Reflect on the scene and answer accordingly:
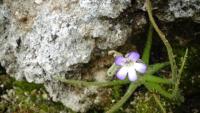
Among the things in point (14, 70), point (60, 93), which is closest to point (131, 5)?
point (60, 93)

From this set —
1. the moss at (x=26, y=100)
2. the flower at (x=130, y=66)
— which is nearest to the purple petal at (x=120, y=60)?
the flower at (x=130, y=66)

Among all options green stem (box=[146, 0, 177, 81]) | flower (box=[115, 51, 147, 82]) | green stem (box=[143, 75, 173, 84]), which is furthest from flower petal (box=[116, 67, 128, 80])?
green stem (box=[146, 0, 177, 81])

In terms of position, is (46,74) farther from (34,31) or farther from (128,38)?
(128,38)

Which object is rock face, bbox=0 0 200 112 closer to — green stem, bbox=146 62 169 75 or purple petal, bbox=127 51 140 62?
purple petal, bbox=127 51 140 62

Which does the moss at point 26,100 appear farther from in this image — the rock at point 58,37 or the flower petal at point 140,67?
A: the flower petal at point 140,67

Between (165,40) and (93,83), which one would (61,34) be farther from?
(165,40)

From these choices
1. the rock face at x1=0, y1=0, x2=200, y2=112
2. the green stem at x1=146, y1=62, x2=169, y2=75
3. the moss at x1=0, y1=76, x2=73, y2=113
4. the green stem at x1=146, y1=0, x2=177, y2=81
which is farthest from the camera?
the moss at x1=0, y1=76, x2=73, y2=113

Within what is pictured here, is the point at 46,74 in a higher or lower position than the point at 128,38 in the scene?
lower
